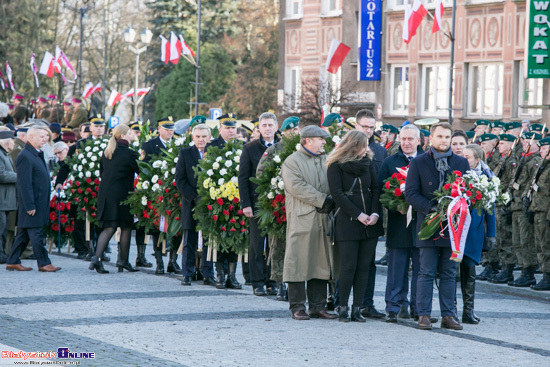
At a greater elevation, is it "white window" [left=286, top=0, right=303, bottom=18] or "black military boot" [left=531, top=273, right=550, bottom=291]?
"white window" [left=286, top=0, right=303, bottom=18]

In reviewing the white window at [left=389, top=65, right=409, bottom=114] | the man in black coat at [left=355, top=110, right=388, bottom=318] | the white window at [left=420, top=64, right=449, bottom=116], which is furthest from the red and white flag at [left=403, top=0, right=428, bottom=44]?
the man in black coat at [left=355, top=110, right=388, bottom=318]

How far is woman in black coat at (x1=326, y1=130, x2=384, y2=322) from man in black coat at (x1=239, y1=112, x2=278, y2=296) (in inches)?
83.1

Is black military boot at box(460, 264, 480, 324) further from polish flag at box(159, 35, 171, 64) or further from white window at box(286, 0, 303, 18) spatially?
white window at box(286, 0, 303, 18)

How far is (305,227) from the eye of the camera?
1155 cm

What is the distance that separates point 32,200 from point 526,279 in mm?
7099

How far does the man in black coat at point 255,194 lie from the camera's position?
523 inches

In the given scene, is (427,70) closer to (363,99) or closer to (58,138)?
(363,99)

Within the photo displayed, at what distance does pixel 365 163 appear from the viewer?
1127cm

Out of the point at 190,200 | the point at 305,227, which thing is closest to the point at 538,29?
the point at 190,200

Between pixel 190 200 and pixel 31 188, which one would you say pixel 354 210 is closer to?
pixel 190 200

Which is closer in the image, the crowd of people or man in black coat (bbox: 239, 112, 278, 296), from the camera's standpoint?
the crowd of people

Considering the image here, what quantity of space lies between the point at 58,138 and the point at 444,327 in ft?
41.9

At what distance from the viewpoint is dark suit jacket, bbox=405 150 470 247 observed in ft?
36.2

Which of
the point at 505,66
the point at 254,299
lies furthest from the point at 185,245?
the point at 505,66
